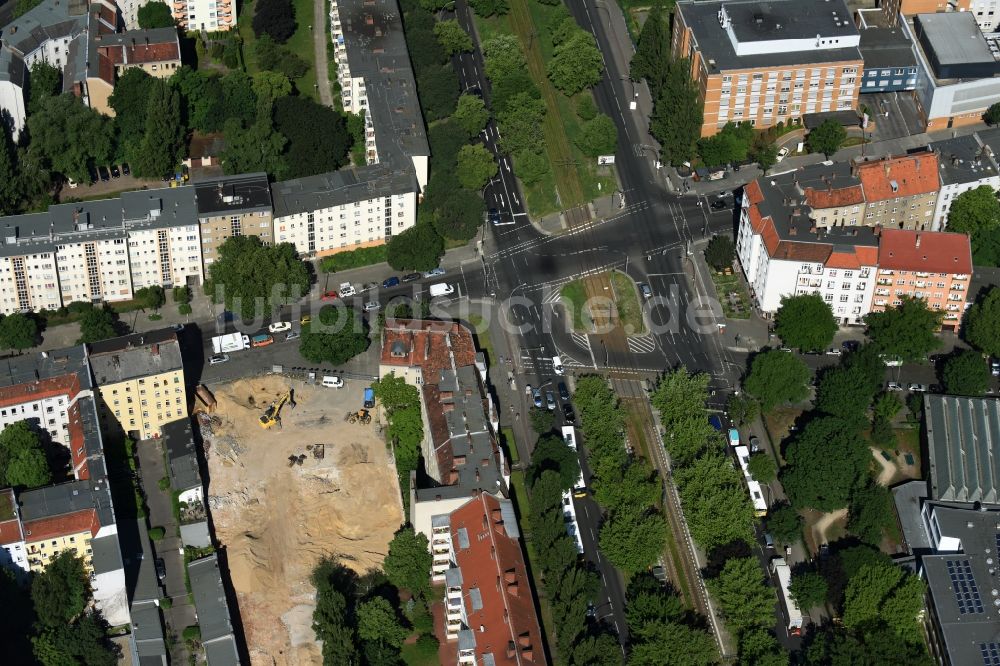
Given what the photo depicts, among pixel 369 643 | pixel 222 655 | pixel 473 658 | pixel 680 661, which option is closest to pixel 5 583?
pixel 222 655

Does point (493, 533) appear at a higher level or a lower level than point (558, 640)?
higher

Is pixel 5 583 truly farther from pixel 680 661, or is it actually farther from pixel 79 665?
pixel 680 661

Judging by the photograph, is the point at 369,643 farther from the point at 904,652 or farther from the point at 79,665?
the point at 904,652

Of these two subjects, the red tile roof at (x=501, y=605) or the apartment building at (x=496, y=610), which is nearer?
the red tile roof at (x=501, y=605)

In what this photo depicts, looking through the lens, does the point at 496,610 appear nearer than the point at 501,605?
No

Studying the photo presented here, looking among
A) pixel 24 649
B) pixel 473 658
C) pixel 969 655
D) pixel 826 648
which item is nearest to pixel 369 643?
pixel 473 658

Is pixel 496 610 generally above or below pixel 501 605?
below

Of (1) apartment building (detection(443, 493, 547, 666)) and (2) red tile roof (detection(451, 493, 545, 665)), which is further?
(1) apartment building (detection(443, 493, 547, 666))
